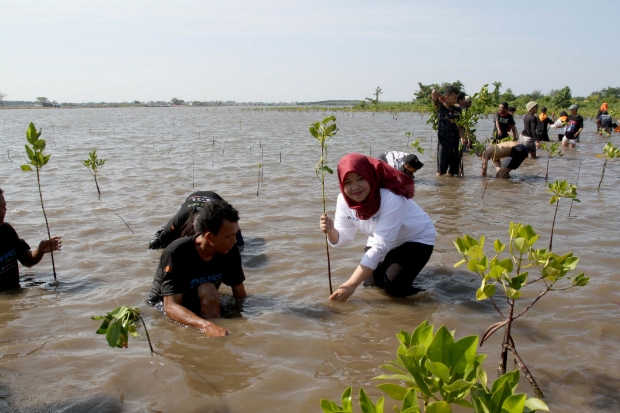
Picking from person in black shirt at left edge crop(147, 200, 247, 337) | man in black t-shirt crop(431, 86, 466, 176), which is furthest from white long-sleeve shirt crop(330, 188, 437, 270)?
man in black t-shirt crop(431, 86, 466, 176)

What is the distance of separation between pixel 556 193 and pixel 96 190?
285 inches

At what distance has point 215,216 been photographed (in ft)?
11.0

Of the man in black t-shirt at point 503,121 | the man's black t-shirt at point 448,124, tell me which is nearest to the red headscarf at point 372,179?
the man's black t-shirt at point 448,124

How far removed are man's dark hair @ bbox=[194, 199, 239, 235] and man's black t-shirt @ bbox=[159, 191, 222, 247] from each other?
4.25 ft

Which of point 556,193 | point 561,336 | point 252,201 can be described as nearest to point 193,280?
point 561,336

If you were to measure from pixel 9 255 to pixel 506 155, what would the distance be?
8691mm

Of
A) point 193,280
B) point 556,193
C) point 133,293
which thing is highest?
point 556,193

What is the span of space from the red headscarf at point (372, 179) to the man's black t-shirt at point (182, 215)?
1.66 metres

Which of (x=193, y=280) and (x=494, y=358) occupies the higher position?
(x=193, y=280)

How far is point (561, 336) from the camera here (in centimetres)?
328

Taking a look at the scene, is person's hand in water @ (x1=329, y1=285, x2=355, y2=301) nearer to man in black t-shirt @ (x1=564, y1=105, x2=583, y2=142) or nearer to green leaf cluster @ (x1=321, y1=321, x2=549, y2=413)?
green leaf cluster @ (x1=321, y1=321, x2=549, y2=413)

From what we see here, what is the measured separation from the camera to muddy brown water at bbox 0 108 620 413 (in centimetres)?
272

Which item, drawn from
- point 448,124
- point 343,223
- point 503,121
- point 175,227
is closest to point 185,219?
point 175,227

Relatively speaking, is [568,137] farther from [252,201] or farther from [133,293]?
[133,293]
